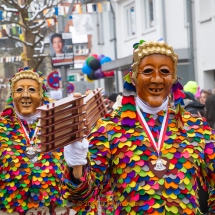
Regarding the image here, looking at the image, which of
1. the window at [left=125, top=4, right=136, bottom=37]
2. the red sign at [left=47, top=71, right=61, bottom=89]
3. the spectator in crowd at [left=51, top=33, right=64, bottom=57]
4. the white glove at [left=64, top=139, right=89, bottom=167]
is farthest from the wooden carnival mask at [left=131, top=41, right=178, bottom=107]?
the window at [left=125, top=4, right=136, bottom=37]

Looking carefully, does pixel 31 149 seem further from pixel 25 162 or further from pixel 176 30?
pixel 176 30

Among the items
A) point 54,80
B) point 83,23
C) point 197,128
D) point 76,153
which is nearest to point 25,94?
point 197,128

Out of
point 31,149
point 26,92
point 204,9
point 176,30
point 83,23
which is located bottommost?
point 31,149

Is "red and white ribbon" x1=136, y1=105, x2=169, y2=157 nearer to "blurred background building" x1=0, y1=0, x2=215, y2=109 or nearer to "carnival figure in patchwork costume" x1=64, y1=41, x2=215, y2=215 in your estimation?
"carnival figure in patchwork costume" x1=64, y1=41, x2=215, y2=215

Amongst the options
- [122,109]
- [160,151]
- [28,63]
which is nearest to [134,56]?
[122,109]

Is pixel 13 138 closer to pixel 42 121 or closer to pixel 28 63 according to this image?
pixel 42 121

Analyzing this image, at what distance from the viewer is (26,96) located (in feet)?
21.4

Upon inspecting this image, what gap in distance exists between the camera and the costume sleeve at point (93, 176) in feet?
12.5

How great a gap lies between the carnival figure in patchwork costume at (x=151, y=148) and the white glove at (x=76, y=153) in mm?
331

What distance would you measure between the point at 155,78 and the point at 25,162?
258 centimetres

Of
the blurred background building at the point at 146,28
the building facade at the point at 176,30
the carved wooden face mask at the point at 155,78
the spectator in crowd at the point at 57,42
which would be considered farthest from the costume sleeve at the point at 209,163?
the spectator in crowd at the point at 57,42

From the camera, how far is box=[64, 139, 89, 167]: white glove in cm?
365

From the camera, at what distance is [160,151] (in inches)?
167

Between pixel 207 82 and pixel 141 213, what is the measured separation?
1532cm
